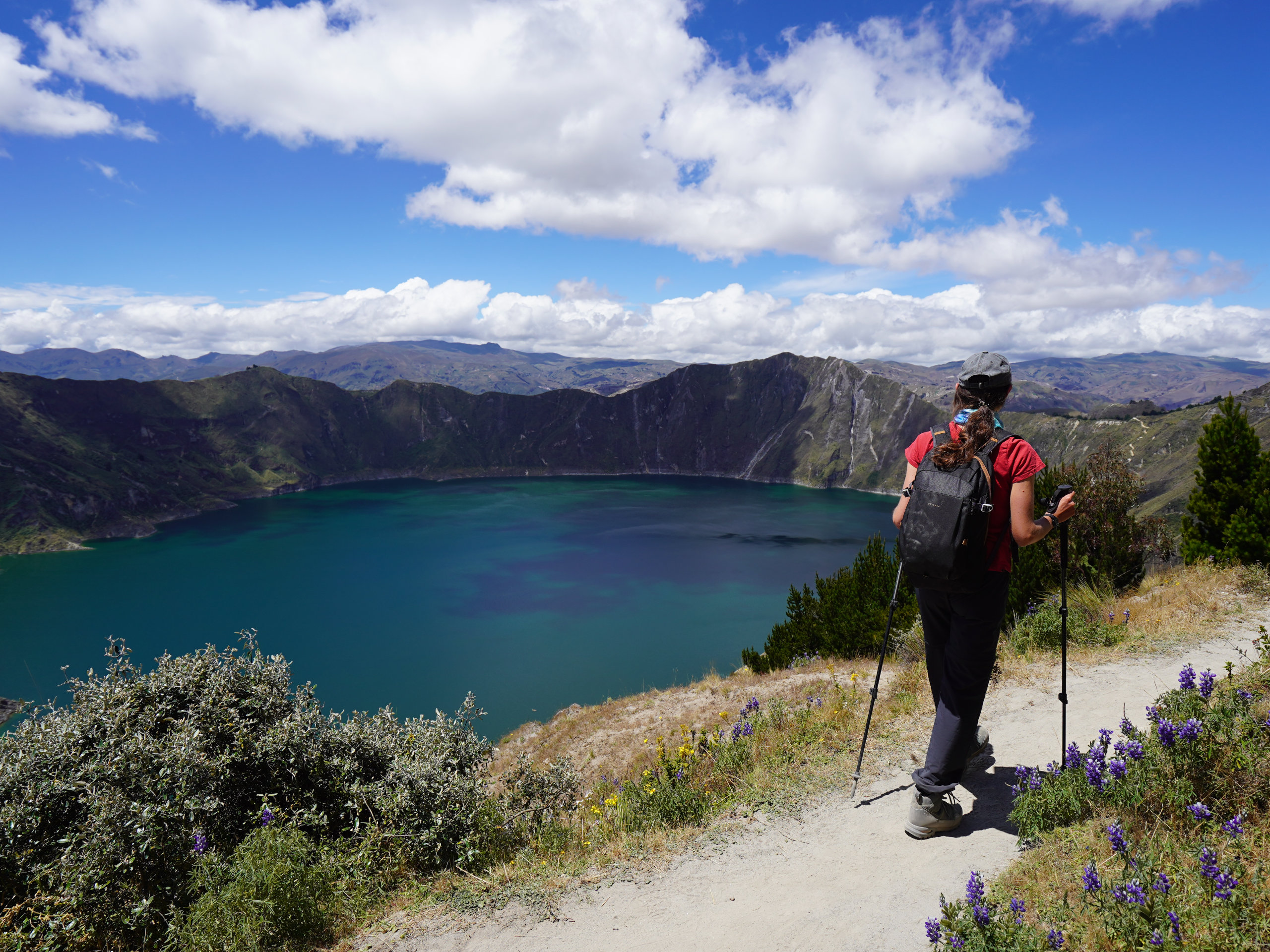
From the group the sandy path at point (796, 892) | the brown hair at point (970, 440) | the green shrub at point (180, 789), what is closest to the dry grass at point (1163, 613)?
the sandy path at point (796, 892)

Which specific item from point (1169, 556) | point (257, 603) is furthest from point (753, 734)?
point (257, 603)

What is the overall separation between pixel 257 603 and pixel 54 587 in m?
35.4

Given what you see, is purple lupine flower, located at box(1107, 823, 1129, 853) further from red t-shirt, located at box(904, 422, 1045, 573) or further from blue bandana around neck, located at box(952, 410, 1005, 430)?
blue bandana around neck, located at box(952, 410, 1005, 430)

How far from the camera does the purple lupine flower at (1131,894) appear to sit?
2.91 meters

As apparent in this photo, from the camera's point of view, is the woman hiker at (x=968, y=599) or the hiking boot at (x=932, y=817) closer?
the woman hiker at (x=968, y=599)

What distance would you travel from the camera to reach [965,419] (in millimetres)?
4473

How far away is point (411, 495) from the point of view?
179 meters

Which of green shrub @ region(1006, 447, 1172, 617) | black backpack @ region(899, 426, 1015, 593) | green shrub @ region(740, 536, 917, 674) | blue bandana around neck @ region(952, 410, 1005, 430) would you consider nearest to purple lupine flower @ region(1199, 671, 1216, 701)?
black backpack @ region(899, 426, 1015, 593)

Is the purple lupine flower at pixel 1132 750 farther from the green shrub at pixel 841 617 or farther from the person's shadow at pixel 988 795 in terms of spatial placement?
the green shrub at pixel 841 617

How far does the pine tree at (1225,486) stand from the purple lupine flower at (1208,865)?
1161cm

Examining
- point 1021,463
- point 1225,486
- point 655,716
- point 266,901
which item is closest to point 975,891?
point 1021,463

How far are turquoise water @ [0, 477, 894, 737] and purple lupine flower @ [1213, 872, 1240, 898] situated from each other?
3206 cm

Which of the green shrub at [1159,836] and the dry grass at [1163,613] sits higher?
the green shrub at [1159,836]

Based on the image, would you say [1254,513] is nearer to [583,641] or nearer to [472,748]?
[472,748]
